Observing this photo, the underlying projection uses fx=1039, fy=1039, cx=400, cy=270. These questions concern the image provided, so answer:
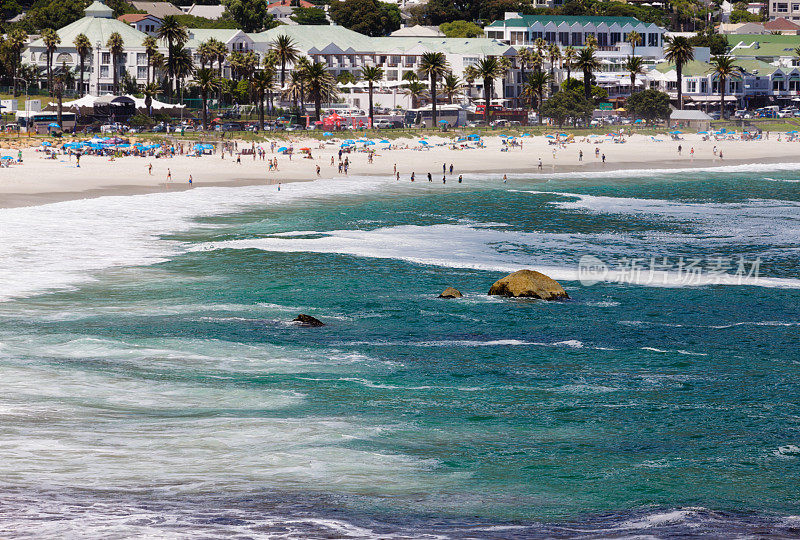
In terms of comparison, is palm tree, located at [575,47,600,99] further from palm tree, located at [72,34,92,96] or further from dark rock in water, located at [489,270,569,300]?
dark rock in water, located at [489,270,569,300]

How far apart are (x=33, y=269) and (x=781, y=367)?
2980cm

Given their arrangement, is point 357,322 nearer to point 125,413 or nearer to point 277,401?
point 277,401

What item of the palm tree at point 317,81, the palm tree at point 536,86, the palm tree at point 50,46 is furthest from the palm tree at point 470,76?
the palm tree at point 50,46

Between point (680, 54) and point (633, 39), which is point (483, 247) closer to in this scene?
point (680, 54)

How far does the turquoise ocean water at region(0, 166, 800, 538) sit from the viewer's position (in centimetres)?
1900

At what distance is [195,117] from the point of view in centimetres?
13212

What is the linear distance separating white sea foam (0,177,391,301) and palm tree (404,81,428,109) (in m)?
72.3

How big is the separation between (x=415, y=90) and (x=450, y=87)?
535cm

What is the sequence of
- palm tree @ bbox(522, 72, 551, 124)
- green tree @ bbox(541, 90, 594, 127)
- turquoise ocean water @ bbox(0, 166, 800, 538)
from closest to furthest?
turquoise ocean water @ bbox(0, 166, 800, 538) → green tree @ bbox(541, 90, 594, 127) → palm tree @ bbox(522, 72, 551, 124)

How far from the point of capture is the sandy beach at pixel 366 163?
7844cm

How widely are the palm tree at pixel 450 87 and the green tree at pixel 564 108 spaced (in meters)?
13.4

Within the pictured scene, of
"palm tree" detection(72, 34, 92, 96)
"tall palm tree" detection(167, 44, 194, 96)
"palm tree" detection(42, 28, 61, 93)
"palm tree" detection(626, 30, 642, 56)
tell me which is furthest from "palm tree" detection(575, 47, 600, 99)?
"palm tree" detection(42, 28, 61, 93)

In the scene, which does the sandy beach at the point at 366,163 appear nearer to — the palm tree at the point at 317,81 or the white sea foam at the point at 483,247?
the palm tree at the point at 317,81

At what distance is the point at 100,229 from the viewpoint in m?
56.5
